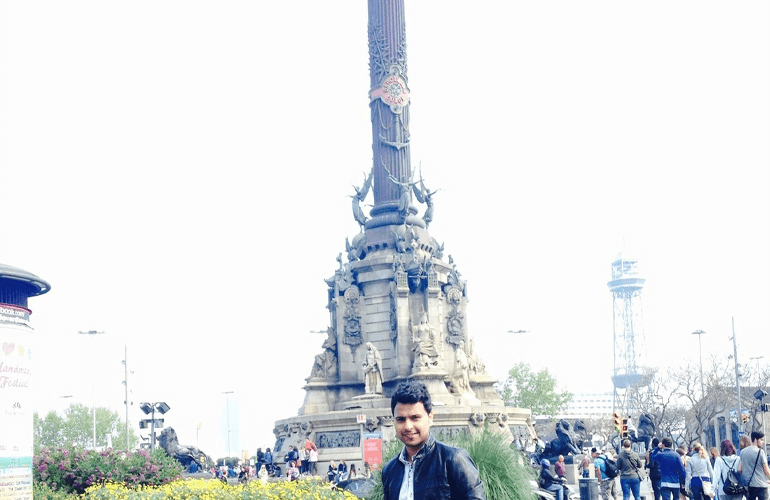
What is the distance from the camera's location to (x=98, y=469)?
24.3 meters

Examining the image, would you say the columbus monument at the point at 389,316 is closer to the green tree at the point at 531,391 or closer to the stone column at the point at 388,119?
the stone column at the point at 388,119

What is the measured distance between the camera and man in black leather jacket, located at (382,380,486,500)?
6.41 meters

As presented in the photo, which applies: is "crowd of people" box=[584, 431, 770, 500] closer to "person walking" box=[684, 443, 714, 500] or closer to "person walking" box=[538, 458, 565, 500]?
"person walking" box=[684, 443, 714, 500]

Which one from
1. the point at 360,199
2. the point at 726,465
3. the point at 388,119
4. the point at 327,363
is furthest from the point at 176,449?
the point at 726,465

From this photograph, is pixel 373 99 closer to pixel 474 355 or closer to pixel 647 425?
pixel 474 355

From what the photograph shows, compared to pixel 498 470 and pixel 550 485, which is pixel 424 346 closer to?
pixel 550 485

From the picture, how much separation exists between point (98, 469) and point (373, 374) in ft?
64.1

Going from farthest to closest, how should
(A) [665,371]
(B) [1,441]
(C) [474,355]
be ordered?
(A) [665,371]
(C) [474,355]
(B) [1,441]

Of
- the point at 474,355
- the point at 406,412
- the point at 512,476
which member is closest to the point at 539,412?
the point at 474,355

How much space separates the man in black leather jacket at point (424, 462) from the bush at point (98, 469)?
18.8 meters

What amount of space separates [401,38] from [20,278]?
107 ft

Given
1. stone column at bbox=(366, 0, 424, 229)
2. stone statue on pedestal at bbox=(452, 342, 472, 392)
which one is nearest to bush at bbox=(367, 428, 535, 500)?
stone statue on pedestal at bbox=(452, 342, 472, 392)

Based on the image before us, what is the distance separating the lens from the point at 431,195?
157 ft

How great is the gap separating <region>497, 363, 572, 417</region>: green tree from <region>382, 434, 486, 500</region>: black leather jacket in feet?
304
